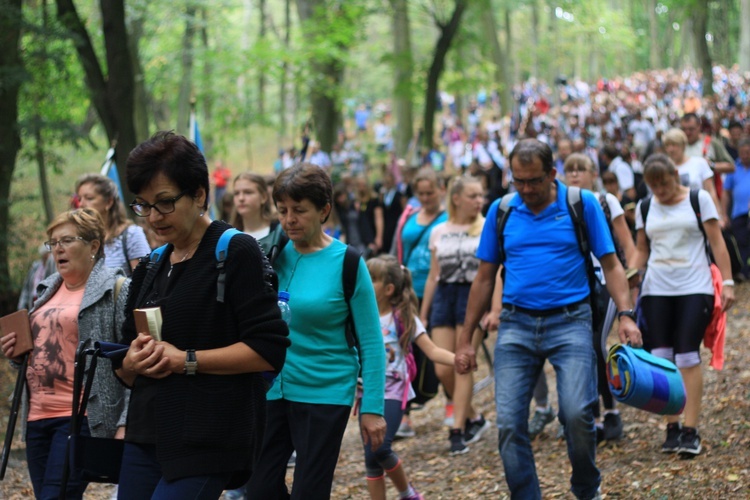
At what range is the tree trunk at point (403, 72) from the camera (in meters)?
23.6

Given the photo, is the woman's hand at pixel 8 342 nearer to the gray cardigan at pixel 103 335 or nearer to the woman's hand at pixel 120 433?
the gray cardigan at pixel 103 335

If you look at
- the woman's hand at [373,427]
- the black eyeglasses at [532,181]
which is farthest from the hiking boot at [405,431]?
the woman's hand at [373,427]

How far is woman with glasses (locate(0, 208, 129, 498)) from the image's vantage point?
4.73 metres

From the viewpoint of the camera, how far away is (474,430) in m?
8.51

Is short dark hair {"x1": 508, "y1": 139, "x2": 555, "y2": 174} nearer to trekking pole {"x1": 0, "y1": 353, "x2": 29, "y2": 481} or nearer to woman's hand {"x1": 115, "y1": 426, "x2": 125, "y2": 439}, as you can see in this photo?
woman's hand {"x1": 115, "y1": 426, "x2": 125, "y2": 439}

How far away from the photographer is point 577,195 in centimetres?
554

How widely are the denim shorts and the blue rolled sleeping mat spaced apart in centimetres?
277

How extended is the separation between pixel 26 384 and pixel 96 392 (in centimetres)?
49

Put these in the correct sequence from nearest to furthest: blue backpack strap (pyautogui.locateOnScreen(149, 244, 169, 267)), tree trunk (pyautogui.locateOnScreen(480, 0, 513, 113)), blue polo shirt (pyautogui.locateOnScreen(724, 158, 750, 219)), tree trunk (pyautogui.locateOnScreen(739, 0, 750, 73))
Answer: blue backpack strap (pyautogui.locateOnScreen(149, 244, 169, 267))
blue polo shirt (pyautogui.locateOnScreen(724, 158, 750, 219))
tree trunk (pyautogui.locateOnScreen(480, 0, 513, 113))
tree trunk (pyautogui.locateOnScreen(739, 0, 750, 73))

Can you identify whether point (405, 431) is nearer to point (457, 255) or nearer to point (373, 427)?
point (457, 255)

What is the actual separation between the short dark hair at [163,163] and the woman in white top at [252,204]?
351 cm

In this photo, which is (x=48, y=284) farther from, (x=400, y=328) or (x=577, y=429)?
(x=577, y=429)

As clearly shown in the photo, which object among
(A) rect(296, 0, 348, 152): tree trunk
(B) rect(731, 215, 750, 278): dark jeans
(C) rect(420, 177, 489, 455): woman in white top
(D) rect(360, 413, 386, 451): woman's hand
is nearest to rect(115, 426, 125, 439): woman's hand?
(D) rect(360, 413, 386, 451): woman's hand

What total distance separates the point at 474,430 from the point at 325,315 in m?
4.32
